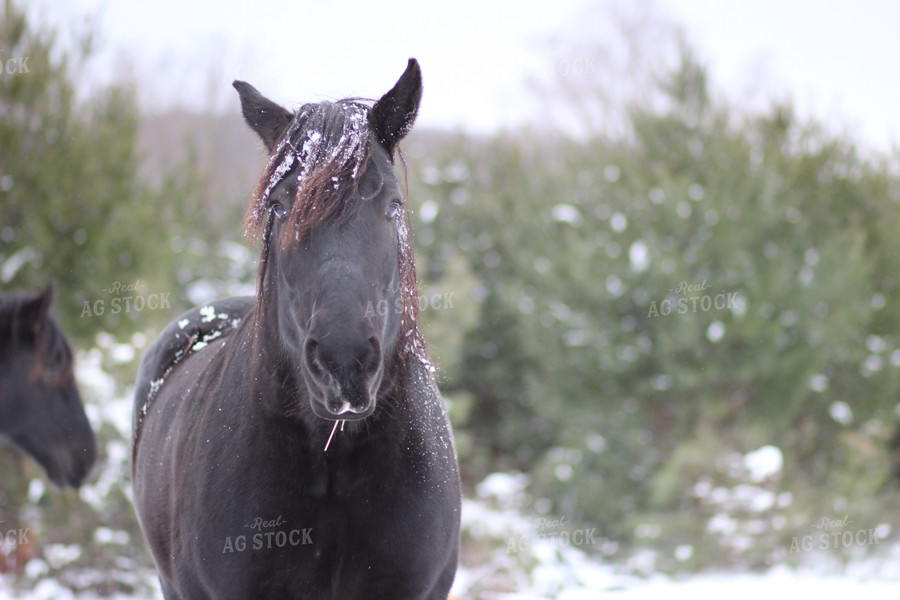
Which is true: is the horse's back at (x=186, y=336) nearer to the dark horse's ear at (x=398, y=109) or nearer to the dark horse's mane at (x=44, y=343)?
the dark horse's mane at (x=44, y=343)

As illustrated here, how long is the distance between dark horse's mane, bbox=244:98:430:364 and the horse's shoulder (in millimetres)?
1307

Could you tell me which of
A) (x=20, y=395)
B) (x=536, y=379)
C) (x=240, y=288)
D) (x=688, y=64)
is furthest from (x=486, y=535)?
(x=688, y=64)

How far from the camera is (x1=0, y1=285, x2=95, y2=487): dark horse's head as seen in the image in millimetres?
5176

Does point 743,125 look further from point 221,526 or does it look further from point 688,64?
point 221,526

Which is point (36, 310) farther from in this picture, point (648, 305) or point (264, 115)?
point (648, 305)

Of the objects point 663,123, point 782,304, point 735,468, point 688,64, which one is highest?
point 688,64

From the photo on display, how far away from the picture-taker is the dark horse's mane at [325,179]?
2184 millimetres

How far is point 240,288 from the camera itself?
8.69m

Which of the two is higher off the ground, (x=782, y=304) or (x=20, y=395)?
(x=782, y=304)

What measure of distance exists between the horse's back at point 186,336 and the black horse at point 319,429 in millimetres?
1191

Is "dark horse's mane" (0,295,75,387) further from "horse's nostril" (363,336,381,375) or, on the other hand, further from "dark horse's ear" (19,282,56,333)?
"horse's nostril" (363,336,381,375)

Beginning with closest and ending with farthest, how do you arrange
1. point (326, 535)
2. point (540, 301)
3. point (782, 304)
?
point (326, 535) → point (782, 304) → point (540, 301)

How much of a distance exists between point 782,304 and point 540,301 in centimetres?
253

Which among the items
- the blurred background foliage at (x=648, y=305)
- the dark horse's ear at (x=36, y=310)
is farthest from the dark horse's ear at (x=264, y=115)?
the blurred background foliage at (x=648, y=305)
